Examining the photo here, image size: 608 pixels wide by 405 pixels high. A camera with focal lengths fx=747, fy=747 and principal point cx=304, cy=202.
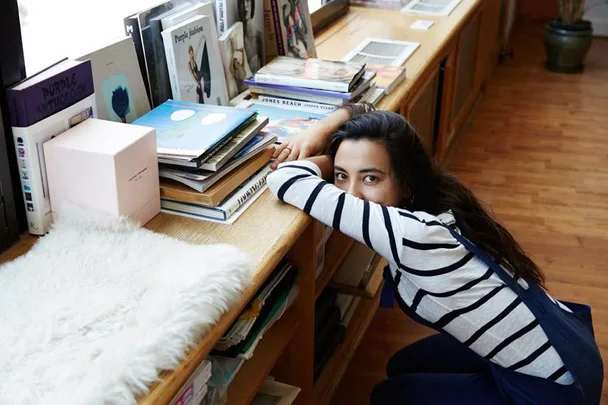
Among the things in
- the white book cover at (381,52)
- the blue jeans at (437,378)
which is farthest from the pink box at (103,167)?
the white book cover at (381,52)

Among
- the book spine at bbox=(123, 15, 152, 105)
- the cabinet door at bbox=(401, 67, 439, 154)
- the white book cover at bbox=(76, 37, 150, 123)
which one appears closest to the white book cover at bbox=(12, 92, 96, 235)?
the white book cover at bbox=(76, 37, 150, 123)

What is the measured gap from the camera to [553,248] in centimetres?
260

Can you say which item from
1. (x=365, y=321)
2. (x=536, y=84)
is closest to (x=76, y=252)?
(x=365, y=321)

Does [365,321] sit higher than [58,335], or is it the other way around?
[58,335]

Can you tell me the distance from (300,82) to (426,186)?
457 millimetres

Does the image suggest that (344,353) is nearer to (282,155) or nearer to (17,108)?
(282,155)

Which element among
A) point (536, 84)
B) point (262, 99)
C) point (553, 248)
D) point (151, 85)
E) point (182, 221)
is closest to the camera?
point (182, 221)

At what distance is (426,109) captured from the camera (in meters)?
2.71

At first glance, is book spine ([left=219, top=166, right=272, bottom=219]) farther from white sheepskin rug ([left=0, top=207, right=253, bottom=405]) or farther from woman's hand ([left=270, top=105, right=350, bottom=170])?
white sheepskin rug ([left=0, top=207, right=253, bottom=405])

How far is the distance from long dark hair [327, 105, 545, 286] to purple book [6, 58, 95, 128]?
20.1 inches

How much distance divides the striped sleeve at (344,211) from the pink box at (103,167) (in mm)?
252

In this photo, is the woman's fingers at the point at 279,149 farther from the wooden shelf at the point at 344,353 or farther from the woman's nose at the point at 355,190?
the wooden shelf at the point at 344,353

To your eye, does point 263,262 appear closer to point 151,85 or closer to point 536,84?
point 151,85

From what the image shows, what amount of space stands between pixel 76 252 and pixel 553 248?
1916mm
